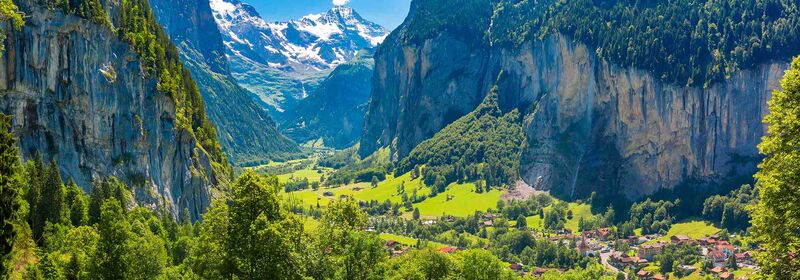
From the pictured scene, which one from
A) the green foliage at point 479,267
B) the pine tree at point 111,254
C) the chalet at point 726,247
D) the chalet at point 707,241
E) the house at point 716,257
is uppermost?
the pine tree at point 111,254

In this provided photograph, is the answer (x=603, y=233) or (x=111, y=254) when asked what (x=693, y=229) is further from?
(x=111, y=254)

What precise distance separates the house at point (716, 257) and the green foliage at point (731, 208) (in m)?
26.0

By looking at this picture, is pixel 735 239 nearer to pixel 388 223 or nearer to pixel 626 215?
pixel 626 215

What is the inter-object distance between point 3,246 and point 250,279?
11688mm

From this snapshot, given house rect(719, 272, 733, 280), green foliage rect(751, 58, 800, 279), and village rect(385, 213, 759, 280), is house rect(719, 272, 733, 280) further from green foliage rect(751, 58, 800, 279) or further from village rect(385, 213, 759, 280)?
green foliage rect(751, 58, 800, 279)

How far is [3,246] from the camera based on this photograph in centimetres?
3148

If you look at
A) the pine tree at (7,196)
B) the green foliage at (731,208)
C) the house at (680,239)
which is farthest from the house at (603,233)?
the pine tree at (7,196)

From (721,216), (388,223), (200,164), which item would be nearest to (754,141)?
(721,216)

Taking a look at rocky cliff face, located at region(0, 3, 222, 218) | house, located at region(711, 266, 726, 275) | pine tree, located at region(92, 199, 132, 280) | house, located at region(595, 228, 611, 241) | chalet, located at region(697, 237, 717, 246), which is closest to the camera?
Answer: pine tree, located at region(92, 199, 132, 280)

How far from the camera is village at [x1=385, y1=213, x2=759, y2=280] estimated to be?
133500 millimetres

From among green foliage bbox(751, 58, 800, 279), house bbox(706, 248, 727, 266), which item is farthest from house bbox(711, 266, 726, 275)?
green foliage bbox(751, 58, 800, 279)

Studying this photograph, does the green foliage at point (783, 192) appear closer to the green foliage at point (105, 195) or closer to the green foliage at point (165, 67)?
the green foliage at point (105, 195)

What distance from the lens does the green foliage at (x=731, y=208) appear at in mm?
165125

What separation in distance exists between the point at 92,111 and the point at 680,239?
133755 millimetres
